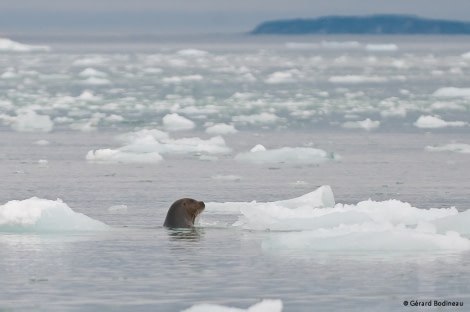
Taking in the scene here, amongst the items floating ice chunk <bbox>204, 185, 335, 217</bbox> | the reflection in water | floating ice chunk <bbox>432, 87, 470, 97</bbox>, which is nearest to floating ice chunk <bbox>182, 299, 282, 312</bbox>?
the reflection in water

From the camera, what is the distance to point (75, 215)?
10414mm

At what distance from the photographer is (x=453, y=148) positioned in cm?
1822

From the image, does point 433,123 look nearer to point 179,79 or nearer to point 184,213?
point 184,213

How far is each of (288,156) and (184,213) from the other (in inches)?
236

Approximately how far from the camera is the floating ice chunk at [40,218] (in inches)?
404

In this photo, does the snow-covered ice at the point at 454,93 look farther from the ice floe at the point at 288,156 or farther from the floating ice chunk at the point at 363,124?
the ice floe at the point at 288,156

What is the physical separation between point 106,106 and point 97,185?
15.0m

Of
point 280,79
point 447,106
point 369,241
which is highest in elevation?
point 280,79

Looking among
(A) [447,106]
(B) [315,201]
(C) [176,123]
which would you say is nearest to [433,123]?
(C) [176,123]

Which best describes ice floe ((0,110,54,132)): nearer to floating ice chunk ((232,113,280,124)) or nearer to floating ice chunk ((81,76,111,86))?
floating ice chunk ((232,113,280,124))

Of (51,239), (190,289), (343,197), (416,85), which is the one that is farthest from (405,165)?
(416,85)

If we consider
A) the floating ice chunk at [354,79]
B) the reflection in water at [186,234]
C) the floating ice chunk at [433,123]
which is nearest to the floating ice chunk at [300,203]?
the reflection in water at [186,234]

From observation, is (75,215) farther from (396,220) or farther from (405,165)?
(405,165)

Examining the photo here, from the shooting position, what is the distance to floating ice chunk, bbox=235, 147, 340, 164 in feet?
54.3
